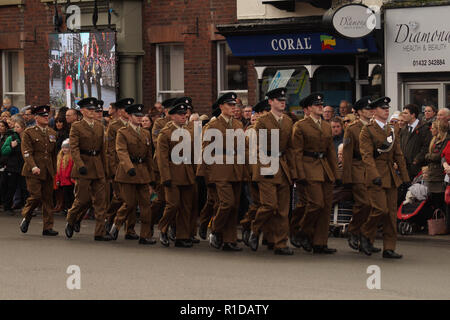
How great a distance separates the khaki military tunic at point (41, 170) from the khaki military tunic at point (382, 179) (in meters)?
5.08

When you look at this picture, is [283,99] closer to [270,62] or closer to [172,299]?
[172,299]

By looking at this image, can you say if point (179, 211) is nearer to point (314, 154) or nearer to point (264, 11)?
point (314, 154)

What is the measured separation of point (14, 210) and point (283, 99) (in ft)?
27.3

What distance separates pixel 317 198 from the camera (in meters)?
13.7

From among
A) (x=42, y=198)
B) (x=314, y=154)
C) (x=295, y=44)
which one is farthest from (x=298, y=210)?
(x=295, y=44)

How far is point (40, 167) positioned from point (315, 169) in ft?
15.1

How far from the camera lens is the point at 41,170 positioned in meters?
16.1

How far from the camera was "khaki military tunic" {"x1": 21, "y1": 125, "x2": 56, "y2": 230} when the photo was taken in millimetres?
16094

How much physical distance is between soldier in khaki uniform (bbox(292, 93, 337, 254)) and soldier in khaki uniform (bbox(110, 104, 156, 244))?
2372 mm

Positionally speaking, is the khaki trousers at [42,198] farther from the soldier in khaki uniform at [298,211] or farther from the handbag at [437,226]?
the handbag at [437,226]

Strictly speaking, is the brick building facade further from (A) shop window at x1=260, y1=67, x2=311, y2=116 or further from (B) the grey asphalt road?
(B) the grey asphalt road

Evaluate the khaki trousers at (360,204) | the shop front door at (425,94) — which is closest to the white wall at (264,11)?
the shop front door at (425,94)

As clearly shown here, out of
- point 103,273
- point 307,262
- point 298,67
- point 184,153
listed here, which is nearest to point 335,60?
point 298,67

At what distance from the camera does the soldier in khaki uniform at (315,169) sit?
539 inches
